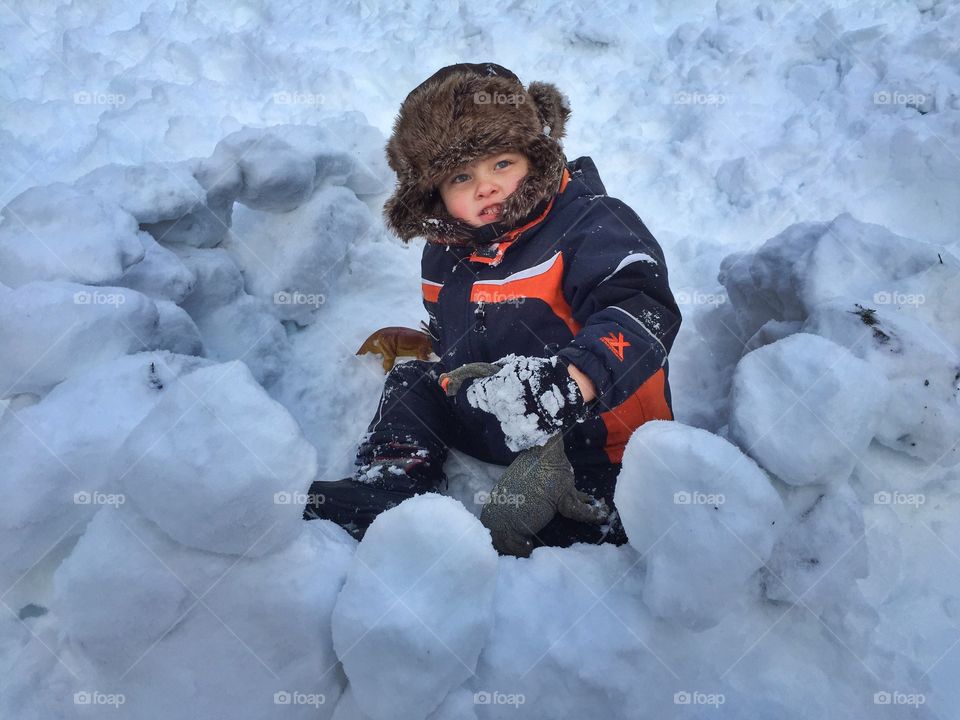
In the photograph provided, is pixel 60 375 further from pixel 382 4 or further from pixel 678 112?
pixel 382 4

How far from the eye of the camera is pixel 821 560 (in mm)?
1369

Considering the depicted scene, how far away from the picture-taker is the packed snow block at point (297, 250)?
2455mm

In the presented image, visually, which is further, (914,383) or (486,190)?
(486,190)

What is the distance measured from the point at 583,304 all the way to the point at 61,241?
131 centimetres

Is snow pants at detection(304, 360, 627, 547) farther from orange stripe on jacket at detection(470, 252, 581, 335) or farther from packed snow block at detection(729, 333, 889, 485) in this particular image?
packed snow block at detection(729, 333, 889, 485)

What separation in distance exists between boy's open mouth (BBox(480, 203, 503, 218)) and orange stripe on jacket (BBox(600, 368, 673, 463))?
57cm

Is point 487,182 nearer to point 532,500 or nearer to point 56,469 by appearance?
point 532,500

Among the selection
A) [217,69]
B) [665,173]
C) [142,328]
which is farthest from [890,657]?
[217,69]

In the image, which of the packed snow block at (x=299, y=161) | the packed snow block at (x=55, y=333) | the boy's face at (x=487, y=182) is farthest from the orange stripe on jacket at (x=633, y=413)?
the packed snow block at (x=299, y=161)

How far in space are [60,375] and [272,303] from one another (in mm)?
955

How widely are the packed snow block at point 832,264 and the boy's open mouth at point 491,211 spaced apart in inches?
30.6

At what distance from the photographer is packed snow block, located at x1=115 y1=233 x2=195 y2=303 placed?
2.00 meters

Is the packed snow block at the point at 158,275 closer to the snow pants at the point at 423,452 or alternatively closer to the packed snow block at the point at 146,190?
the packed snow block at the point at 146,190

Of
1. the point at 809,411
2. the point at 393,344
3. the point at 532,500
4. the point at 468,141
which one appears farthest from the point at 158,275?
the point at 809,411
